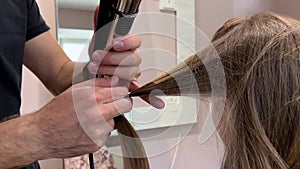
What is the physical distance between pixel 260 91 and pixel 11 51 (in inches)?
25.0

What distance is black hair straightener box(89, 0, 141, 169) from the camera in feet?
2.10

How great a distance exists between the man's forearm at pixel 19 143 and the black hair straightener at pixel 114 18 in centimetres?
20

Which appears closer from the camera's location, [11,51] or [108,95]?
[108,95]

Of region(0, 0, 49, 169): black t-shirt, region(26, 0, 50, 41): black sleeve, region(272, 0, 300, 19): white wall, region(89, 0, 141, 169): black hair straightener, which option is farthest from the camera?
region(272, 0, 300, 19): white wall

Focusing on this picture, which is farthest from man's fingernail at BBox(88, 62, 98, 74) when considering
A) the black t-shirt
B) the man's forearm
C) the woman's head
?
the black t-shirt

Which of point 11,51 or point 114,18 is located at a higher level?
point 114,18

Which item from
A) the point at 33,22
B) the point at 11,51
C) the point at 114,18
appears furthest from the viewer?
the point at 33,22

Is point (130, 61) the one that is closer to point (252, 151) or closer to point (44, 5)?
point (252, 151)

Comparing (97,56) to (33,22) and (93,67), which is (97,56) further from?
(33,22)

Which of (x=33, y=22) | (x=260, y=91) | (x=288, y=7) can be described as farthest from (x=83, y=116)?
(x=288, y=7)

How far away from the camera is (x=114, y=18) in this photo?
2.14 ft

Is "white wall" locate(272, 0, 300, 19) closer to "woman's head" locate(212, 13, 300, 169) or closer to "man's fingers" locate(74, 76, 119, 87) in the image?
"woman's head" locate(212, 13, 300, 169)

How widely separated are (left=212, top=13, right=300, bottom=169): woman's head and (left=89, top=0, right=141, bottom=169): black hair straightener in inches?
8.3

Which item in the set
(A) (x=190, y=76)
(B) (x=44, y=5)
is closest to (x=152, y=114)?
(A) (x=190, y=76)
